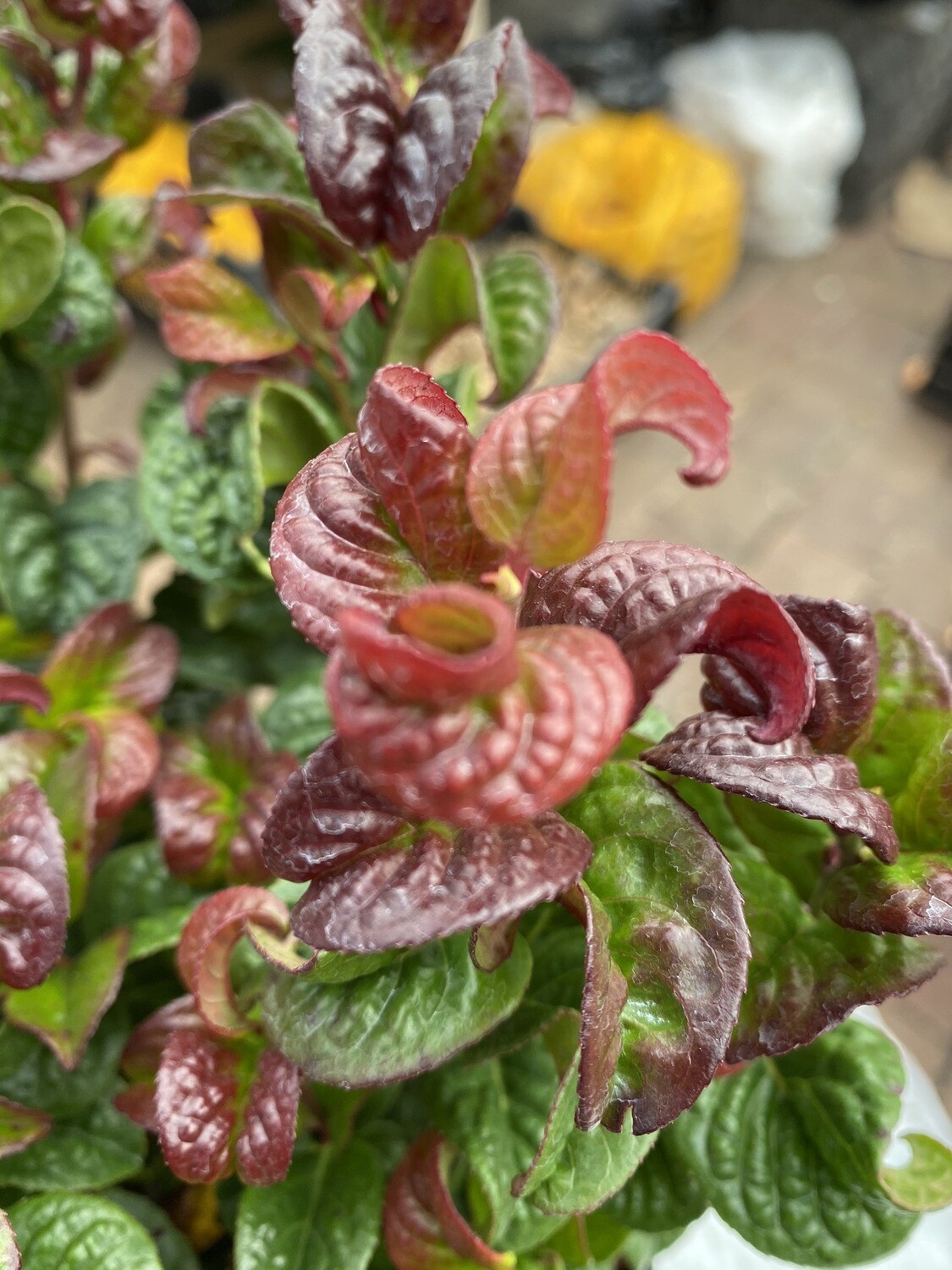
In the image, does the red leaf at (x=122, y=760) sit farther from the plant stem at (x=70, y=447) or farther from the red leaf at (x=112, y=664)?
the plant stem at (x=70, y=447)

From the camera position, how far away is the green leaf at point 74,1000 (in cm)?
53

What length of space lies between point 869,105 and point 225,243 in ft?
4.73

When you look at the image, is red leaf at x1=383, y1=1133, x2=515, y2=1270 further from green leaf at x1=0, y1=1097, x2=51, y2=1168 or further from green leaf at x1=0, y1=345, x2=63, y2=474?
green leaf at x1=0, y1=345, x2=63, y2=474

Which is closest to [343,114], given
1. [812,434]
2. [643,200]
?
[812,434]

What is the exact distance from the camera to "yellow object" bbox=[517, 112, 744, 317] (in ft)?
6.72

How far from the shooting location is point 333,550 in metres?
0.34

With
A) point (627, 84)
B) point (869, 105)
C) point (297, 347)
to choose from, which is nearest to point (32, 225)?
point (297, 347)

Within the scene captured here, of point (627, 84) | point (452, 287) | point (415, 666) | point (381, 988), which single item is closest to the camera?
point (415, 666)

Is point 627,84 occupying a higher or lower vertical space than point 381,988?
lower

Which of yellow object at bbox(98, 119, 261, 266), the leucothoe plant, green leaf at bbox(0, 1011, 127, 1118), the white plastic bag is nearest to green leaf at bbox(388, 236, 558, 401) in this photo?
the leucothoe plant

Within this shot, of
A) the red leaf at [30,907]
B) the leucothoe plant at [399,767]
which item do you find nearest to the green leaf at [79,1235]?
the leucothoe plant at [399,767]

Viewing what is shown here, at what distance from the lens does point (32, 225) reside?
61cm

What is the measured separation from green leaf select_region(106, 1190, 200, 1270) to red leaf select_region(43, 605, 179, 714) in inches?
11.3

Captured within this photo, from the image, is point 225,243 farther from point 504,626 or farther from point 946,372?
point 504,626
